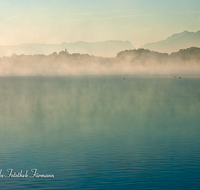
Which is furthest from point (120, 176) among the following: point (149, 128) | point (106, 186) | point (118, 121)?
point (118, 121)

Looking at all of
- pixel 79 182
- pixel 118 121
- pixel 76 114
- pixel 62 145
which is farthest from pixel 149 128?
pixel 79 182

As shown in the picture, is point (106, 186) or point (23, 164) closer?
point (106, 186)

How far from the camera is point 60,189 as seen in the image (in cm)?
2592

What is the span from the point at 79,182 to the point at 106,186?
2.27 m

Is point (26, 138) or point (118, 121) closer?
point (26, 138)

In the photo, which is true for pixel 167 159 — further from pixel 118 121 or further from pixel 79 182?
pixel 118 121

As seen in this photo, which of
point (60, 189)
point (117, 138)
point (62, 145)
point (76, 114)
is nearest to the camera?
point (60, 189)

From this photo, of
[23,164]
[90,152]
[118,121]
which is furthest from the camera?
[118,121]

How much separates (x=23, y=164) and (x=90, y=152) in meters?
7.49

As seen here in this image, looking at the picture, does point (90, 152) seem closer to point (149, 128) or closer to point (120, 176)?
point (120, 176)

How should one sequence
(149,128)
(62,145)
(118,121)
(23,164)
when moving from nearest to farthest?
(23,164) < (62,145) < (149,128) < (118,121)

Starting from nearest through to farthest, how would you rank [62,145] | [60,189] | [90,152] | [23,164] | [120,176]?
[60,189], [120,176], [23,164], [90,152], [62,145]

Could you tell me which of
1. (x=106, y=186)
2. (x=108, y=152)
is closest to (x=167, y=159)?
(x=108, y=152)

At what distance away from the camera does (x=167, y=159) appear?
33469 millimetres
